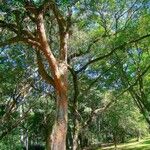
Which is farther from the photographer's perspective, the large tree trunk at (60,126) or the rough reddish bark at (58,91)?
the rough reddish bark at (58,91)

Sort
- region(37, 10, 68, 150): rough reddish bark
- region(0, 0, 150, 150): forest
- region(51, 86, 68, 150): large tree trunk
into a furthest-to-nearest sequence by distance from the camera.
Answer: region(0, 0, 150, 150): forest < region(37, 10, 68, 150): rough reddish bark < region(51, 86, 68, 150): large tree trunk

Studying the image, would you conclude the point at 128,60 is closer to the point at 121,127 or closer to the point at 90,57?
the point at 90,57

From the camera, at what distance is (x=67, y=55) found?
60.0 feet

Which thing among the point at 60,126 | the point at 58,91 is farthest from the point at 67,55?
the point at 60,126

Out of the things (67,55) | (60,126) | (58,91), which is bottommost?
(60,126)

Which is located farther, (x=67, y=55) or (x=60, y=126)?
(x=67, y=55)

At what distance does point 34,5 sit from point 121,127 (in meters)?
41.2

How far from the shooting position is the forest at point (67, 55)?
1291 centimetres

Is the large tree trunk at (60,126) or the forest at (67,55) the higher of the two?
the forest at (67,55)

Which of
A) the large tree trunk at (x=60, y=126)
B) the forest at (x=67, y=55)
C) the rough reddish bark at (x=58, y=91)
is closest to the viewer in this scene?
the large tree trunk at (x=60, y=126)

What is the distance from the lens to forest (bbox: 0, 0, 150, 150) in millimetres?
12914

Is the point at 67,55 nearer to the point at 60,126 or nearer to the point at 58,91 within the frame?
→ the point at 58,91

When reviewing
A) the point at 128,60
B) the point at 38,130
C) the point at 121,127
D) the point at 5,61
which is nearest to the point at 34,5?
the point at 5,61

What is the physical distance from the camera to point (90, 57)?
2175cm
